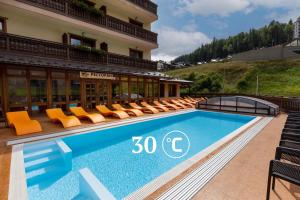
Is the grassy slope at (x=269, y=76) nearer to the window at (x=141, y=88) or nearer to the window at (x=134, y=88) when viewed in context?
the window at (x=141, y=88)

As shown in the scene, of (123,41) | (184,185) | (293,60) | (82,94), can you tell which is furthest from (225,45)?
(184,185)

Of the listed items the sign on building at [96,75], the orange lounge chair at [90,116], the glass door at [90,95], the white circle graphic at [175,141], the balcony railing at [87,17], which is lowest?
the white circle graphic at [175,141]

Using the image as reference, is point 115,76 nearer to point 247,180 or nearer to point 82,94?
point 82,94

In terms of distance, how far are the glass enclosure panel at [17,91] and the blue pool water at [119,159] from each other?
5501 mm

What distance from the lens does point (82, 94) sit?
40.7ft

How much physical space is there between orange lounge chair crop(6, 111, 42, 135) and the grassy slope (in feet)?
110

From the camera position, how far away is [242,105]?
520 inches

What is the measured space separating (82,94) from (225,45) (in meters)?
90.3

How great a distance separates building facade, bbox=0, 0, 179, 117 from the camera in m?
9.46

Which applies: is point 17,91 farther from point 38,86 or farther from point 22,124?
point 22,124

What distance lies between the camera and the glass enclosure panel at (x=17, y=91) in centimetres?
940

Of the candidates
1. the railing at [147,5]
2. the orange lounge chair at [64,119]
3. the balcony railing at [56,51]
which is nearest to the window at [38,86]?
the balcony railing at [56,51]

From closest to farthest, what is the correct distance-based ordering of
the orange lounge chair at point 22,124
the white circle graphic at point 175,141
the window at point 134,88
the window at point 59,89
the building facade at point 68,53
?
the white circle graphic at point 175,141
the orange lounge chair at point 22,124
the building facade at point 68,53
the window at point 59,89
the window at point 134,88

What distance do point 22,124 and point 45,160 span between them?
3.07 metres
